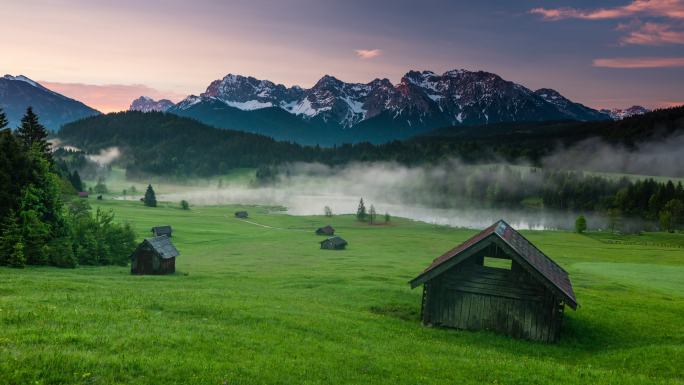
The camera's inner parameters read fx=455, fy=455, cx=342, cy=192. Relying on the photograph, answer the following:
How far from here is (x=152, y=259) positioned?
58.9m

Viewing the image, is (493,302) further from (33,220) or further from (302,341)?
(33,220)

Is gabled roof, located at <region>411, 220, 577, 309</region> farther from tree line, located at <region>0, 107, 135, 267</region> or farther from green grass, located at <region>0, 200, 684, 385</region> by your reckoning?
tree line, located at <region>0, 107, 135, 267</region>

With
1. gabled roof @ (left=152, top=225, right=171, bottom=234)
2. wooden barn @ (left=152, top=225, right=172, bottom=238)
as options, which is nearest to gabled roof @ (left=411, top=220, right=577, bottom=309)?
wooden barn @ (left=152, top=225, right=172, bottom=238)

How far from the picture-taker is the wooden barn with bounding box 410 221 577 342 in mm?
25797

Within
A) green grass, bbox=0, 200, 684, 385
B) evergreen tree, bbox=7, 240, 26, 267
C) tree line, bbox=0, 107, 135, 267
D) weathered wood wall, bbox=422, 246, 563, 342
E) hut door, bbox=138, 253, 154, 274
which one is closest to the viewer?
green grass, bbox=0, 200, 684, 385

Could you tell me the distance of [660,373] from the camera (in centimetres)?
1970

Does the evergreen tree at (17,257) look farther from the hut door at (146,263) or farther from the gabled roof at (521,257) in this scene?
the gabled roof at (521,257)

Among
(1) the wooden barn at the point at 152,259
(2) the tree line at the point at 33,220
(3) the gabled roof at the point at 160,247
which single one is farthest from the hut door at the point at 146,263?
(2) the tree line at the point at 33,220

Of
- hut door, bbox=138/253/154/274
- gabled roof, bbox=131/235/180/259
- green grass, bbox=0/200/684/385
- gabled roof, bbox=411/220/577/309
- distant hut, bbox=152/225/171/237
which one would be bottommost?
distant hut, bbox=152/225/171/237

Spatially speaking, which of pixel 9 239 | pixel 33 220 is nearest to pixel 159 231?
pixel 33 220

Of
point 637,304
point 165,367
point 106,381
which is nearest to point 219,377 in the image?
point 165,367

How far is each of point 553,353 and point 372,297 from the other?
15.7 m

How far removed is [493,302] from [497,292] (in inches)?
26.7

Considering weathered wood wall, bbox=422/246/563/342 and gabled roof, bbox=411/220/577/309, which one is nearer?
gabled roof, bbox=411/220/577/309
